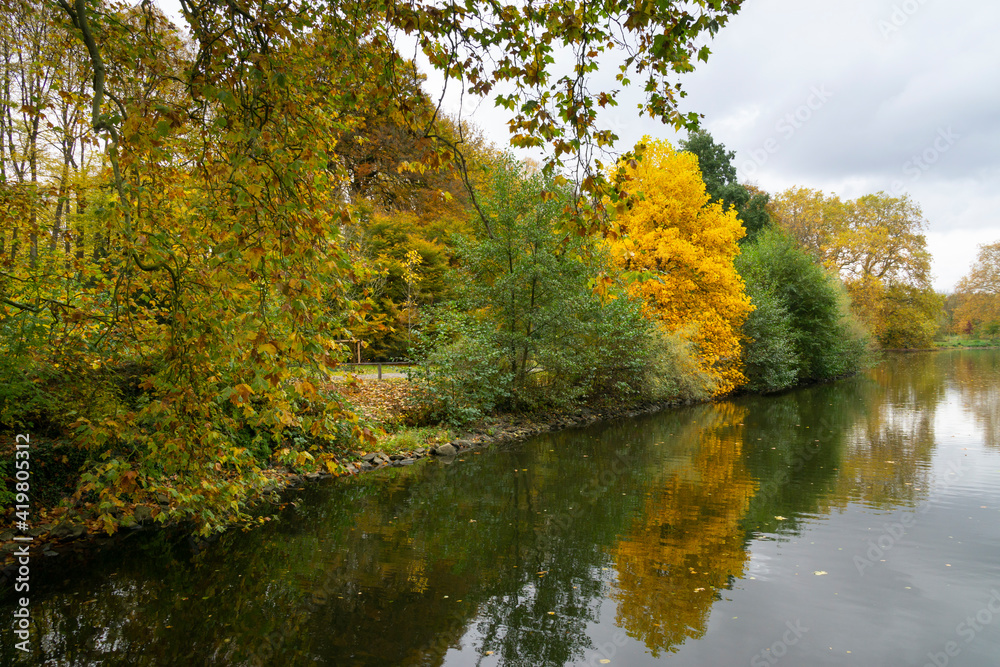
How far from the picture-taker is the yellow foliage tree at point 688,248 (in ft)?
62.1

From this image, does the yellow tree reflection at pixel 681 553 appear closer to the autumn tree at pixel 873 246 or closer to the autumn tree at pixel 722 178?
the autumn tree at pixel 722 178

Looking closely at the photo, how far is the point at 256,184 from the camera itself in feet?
10.8

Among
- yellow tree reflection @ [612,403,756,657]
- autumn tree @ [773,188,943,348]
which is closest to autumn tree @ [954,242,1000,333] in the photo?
autumn tree @ [773,188,943,348]

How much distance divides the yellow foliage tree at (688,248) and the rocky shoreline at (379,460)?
2.84 m

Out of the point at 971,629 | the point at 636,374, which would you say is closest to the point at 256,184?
the point at 971,629

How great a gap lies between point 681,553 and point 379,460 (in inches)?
232

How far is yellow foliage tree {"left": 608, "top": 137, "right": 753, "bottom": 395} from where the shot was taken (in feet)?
62.1

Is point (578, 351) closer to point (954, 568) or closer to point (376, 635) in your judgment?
point (954, 568)

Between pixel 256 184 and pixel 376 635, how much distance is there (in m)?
3.40

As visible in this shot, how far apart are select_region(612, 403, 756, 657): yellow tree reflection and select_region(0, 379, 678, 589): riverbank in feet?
8.83

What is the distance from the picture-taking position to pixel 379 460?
10.7 metres
